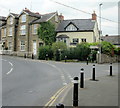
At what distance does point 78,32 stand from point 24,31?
41.9 feet

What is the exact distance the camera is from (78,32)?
38656 mm

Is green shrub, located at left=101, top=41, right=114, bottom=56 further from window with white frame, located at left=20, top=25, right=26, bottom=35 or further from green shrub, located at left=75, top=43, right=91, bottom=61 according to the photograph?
window with white frame, located at left=20, top=25, right=26, bottom=35

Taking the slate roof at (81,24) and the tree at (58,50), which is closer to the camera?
the tree at (58,50)

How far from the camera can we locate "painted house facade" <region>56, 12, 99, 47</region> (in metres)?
37.9

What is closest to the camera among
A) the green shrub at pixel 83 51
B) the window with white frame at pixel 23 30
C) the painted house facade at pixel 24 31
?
the green shrub at pixel 83 51

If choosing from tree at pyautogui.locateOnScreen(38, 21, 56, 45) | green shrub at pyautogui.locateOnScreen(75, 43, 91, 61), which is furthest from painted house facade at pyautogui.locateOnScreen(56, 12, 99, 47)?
green shrub at pyautogui.locateOnScreen(75, 43, 91, 61)

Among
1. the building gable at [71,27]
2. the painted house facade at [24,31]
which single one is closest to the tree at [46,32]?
the painted house facade at [24,31]

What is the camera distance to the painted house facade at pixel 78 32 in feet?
124

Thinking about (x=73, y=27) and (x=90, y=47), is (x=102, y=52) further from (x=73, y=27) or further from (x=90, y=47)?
(x=73, y=27)

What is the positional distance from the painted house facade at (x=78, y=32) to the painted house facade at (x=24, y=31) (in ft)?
11.7

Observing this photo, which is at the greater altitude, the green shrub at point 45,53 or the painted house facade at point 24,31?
the painted house facade at point 24,31

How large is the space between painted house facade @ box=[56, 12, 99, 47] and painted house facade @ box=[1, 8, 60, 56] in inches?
140

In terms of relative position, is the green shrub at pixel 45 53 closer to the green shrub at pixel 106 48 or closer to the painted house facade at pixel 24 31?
the painted house facade at pixel 24 31

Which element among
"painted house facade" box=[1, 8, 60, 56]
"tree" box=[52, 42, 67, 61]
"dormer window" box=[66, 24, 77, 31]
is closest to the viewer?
"tree" box=[52, 42, 67, 61]
